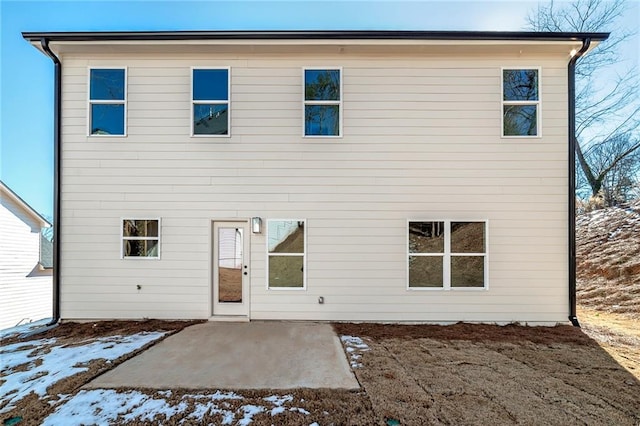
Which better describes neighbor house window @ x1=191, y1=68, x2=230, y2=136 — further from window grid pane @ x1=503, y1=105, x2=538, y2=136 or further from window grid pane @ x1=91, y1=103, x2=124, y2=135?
window grid pane @ x1=503, y1=105, x2=538, y2=136

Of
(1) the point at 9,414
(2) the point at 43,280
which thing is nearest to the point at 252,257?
(1) the point at 9,414

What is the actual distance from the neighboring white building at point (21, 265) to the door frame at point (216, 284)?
1108 cm

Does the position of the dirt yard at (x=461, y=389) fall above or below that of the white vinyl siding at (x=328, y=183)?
below

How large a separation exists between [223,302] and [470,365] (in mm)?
4412

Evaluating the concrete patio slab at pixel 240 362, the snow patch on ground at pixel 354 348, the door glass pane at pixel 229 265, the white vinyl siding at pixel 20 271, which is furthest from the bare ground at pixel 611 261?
the white vinyl siding at pixel 20 271

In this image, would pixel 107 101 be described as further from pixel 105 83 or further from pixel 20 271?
pixel 20 271

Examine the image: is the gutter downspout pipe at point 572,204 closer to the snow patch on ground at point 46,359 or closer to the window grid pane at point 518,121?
the window grid pane at point 518,121

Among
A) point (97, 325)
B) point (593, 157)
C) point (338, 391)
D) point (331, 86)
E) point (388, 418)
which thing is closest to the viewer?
point (388, 418)

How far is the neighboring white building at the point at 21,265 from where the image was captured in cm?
1124

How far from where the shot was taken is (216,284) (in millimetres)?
5898

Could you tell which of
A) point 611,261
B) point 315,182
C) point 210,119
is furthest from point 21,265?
point 611,261

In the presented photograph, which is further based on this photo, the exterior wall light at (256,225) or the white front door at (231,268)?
the white front door at (231,268)

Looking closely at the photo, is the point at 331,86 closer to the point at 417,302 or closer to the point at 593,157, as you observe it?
the point at 417,302

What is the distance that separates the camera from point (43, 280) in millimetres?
12906
